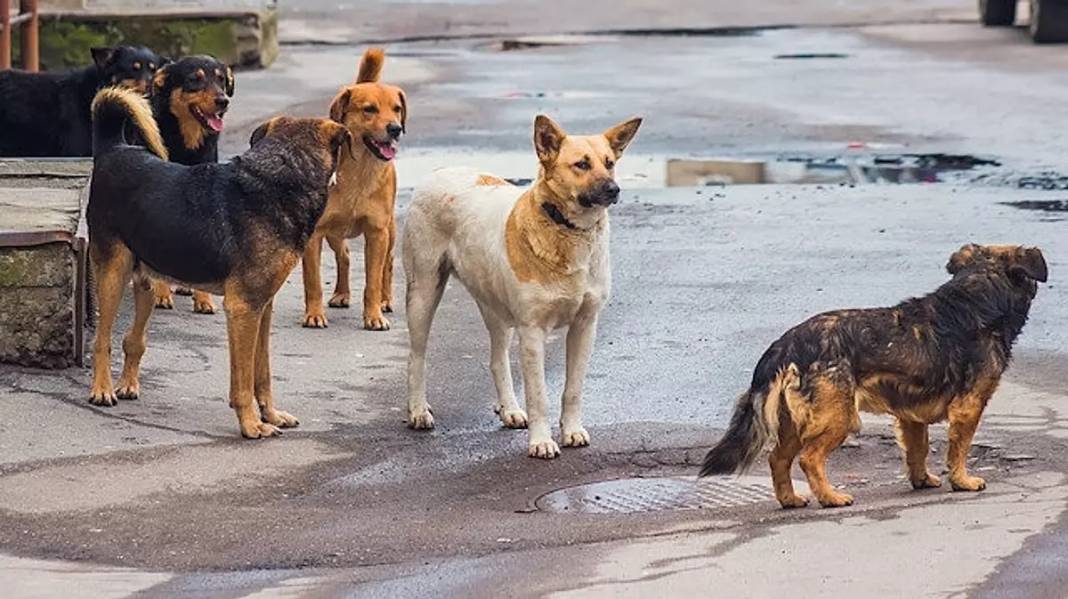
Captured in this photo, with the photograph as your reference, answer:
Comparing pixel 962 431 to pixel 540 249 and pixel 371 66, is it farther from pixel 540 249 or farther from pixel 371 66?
pixel 371 66

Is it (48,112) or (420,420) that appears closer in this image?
(420,420)

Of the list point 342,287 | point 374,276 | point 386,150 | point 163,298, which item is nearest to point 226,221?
point 386,150

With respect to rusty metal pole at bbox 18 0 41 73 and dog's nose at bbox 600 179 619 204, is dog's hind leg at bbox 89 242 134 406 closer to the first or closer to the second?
dog's nose at bbox 600 179 619 204

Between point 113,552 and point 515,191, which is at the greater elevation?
point 515,191

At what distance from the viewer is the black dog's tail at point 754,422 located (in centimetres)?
761

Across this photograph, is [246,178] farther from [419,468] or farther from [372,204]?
[372,204]

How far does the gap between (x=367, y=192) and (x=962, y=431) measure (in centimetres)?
421

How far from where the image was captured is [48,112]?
12.6 metres

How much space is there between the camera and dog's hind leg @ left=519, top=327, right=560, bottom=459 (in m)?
8.76

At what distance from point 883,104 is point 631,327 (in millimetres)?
9157

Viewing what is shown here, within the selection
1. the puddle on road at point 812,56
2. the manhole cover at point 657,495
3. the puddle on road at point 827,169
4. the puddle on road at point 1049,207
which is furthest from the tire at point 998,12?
the manhole cover at point 657,495

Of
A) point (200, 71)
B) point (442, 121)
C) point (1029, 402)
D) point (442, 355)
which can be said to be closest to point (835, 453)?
point (1029, 402)

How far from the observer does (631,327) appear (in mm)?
11195

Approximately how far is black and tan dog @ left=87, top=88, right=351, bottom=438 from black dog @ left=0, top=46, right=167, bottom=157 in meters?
3.26
